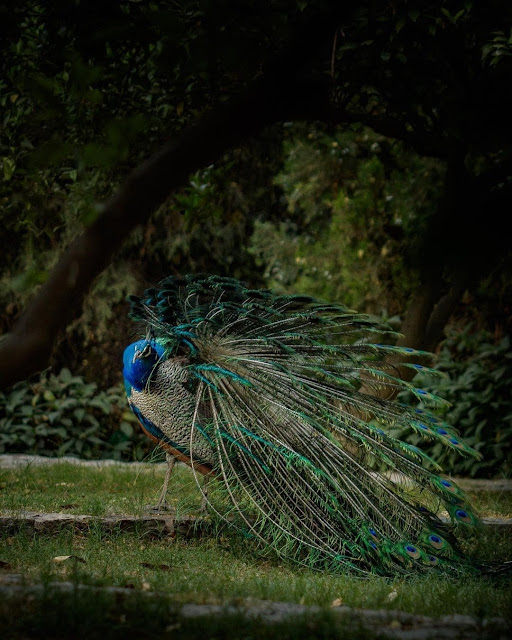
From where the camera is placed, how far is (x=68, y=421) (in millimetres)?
8469

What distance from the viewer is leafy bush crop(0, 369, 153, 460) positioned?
8.30 metres

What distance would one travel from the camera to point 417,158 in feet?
25.2

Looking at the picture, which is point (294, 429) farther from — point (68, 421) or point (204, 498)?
point (68, 421)

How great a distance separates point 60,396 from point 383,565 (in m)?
5.50

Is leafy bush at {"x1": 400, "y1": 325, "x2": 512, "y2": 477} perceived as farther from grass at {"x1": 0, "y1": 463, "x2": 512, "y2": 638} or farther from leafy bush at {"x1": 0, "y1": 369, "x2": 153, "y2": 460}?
leafy bush at {"x1": 0, "y1": 369, "x2": 153, "y2": 460}

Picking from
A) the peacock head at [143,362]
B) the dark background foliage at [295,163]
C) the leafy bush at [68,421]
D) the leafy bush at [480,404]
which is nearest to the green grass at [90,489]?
the peacock head at [143,362]

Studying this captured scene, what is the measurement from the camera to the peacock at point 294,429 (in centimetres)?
427

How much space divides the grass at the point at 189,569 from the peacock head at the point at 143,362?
773 mm

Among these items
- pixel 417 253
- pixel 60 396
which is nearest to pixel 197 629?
pixel 417 253

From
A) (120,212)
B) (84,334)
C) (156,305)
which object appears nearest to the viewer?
(120,212)

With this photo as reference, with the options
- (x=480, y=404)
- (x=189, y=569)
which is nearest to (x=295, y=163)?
(x=480, y=404)

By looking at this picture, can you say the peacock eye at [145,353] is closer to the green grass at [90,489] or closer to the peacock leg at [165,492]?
the peacock leg at [165,492]

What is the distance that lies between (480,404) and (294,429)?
3.70 meters

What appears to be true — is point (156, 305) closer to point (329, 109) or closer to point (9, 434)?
point (329, 109)
